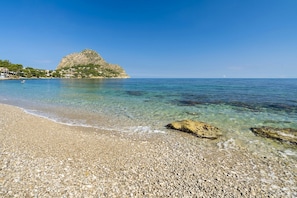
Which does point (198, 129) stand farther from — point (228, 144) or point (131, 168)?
point (131, 168)

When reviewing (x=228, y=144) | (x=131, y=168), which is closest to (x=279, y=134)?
(x=228, y=144)

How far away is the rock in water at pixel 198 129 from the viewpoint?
1370 cm

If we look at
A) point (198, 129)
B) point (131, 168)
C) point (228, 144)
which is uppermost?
point (198, 129)

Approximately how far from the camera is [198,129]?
569 inches

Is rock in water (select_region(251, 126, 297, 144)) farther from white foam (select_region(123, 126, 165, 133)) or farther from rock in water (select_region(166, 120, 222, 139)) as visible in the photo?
white foam (select_region(123, 126, 165, 133))

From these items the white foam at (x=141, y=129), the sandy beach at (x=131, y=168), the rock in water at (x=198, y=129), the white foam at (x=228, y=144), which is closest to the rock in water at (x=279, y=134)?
the white foam at (x=228, y=144)

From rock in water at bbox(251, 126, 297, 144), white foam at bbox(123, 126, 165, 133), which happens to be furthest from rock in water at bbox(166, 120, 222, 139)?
rock in water at bbox(251, 126, 297, 144)

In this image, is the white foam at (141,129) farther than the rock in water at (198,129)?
Yes

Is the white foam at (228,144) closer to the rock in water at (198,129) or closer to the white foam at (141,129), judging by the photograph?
the rock in water at (198,129)

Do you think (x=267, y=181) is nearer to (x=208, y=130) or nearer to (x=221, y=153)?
(x=221, y=153)

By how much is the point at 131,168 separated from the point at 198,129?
8.14 meters

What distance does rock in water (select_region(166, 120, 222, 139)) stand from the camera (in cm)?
1370

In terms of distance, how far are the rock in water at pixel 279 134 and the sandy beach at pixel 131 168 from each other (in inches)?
168

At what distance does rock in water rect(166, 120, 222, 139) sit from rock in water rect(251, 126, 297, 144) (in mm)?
3735
